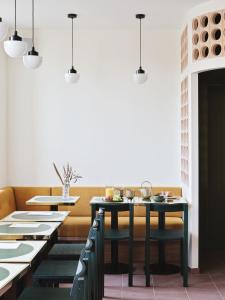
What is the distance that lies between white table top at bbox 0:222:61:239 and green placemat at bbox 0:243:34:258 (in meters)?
0.34

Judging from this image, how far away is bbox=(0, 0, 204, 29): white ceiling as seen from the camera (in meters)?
5.78

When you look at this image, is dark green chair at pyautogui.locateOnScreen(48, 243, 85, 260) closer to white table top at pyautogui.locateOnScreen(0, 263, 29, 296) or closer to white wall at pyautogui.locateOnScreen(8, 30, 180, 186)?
white table top at pyautogui.locateOnScreen(0, 263, 29, 296)

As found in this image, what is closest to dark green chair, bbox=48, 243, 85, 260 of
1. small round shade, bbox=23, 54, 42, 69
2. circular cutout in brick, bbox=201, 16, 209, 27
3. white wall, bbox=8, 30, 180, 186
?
small round shade, bbox=23, 54, 42, 69

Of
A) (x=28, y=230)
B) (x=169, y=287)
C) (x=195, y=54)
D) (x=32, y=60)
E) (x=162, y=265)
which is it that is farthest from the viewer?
(x=162, y=265)

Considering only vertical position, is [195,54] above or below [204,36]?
below

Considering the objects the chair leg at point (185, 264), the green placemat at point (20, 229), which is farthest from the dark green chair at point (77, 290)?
the chair leg at point (185, 264)

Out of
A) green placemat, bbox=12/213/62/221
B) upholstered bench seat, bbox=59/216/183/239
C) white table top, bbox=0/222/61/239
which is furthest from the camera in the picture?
upholstered bench seat, bbox=59/216/183/239

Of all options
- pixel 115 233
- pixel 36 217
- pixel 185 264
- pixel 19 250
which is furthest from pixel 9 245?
pixel 185 264

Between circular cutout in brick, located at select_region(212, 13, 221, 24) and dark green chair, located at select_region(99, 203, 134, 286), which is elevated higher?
circular cutout in brick, located at select_region(212, 13, 221, 24)

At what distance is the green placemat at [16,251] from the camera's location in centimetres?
348

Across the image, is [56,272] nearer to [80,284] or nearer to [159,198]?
[80,284]

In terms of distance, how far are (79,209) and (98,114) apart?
1.31 meters

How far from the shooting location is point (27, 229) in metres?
4.38

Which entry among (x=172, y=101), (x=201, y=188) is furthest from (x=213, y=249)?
(x=172, y=101)
